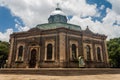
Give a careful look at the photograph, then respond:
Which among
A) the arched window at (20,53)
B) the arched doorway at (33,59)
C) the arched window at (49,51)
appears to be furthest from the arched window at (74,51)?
the arched window at (20,53)

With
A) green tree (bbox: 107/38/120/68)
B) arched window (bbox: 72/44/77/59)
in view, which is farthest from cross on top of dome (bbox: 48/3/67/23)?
green tree (bbox: 107/38/120/68)

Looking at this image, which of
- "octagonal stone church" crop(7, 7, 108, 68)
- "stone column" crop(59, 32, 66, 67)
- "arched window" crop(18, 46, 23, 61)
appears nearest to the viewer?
"stone column" crop(59, 32, 66, 67)

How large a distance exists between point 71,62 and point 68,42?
283 cm

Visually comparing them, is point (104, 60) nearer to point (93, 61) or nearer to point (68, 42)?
point (93, 61)

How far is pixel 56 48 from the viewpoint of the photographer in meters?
21.2

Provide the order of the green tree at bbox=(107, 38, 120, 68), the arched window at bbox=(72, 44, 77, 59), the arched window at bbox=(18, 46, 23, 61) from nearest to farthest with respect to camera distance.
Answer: the arched window at bbox=(72, 44, 77, 59) < the arched window at bbox=(18, 46, 23, 61) < the green tree at bbox=(107, 38, 120, 68)

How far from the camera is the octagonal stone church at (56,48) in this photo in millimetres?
21141

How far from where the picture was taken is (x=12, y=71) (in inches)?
649

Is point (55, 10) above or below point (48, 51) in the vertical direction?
above

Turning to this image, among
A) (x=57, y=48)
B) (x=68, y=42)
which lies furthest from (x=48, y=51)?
(x=68, y=42)

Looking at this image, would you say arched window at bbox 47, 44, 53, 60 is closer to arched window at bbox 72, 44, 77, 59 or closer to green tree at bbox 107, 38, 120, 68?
arched window at bbox 72, 44, 77, 59

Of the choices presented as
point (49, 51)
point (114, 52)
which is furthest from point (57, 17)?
point (114, 52)

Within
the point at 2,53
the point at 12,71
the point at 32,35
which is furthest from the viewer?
the point at 2,53

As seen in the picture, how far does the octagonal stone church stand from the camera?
69.4ft
